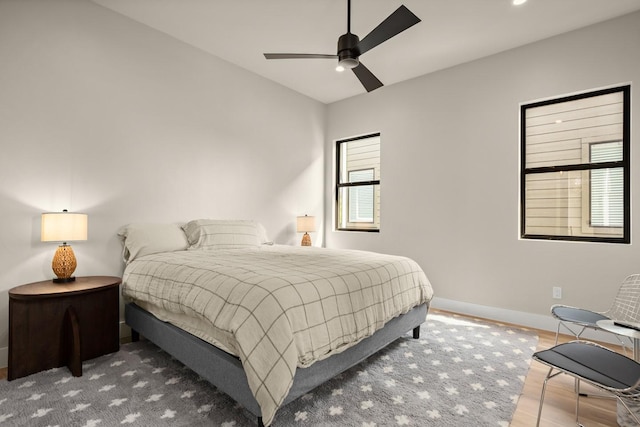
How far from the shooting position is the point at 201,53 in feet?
11.6

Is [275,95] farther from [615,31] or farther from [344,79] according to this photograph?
[615,31]

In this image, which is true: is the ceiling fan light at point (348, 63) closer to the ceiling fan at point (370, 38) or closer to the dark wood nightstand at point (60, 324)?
the ceiling fan at point (370, 38)

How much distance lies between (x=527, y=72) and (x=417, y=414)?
3.44m

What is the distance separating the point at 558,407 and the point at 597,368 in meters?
0.63

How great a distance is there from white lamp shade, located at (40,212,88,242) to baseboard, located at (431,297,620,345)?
3.72 metres

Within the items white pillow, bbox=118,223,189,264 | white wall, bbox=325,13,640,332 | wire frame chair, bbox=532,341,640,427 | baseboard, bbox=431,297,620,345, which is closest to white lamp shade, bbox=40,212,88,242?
white pillow, bbox=118,223,189,264

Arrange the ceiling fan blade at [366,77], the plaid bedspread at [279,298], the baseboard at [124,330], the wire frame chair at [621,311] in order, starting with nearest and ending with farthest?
the plaid bedspread at [279,298], the wire frame chair at [621,311], the ceiling fan blade at [366,77], the baseboard at [124,330]

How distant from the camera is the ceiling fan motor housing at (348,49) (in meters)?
2.27

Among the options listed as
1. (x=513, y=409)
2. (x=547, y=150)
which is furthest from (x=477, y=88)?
(x=513, y=409)

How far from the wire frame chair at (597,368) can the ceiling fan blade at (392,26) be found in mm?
1996

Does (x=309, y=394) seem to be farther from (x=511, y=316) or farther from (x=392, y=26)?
(x=511, y=316)

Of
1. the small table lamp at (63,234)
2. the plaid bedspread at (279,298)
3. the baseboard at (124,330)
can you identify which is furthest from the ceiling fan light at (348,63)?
the baseboard at (124,330)

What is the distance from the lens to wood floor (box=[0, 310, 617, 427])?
5.64ft

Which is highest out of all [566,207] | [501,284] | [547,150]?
[547,150]
